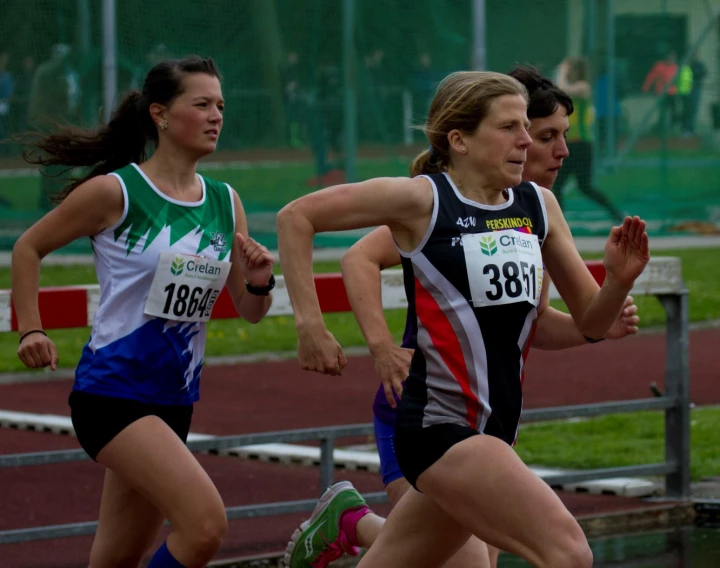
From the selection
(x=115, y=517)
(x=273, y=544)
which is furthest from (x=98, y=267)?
(x=273, y=544)

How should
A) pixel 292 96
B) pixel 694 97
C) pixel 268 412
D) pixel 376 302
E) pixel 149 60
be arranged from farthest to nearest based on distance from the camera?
1. pixel 694 97
2. pixel 292 96
3. pixel 149 60
4. pixel 268 412
5. pixel 376 302

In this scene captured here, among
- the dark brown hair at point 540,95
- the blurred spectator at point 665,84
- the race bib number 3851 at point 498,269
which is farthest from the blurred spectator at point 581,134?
the race bib number 3851 at point 498,269

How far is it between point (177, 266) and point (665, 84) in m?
17.6

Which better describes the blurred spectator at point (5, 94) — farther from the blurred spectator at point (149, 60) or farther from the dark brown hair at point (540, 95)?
the dark brown hair at point (540, 95)

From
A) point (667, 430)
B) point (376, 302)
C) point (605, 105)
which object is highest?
point (376, 302)

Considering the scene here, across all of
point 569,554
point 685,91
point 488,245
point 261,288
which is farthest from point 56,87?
point 569,554

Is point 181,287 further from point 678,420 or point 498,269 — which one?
point 678,420

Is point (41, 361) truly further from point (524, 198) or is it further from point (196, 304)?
point (524, 198)

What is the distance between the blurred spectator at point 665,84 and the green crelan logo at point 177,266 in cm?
1733

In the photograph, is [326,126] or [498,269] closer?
[498,269]

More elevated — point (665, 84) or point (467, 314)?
point (467, 314)

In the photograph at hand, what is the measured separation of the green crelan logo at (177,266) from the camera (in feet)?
15.6

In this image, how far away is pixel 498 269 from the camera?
4.02m

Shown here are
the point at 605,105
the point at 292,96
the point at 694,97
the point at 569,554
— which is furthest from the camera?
the point at 694,97
